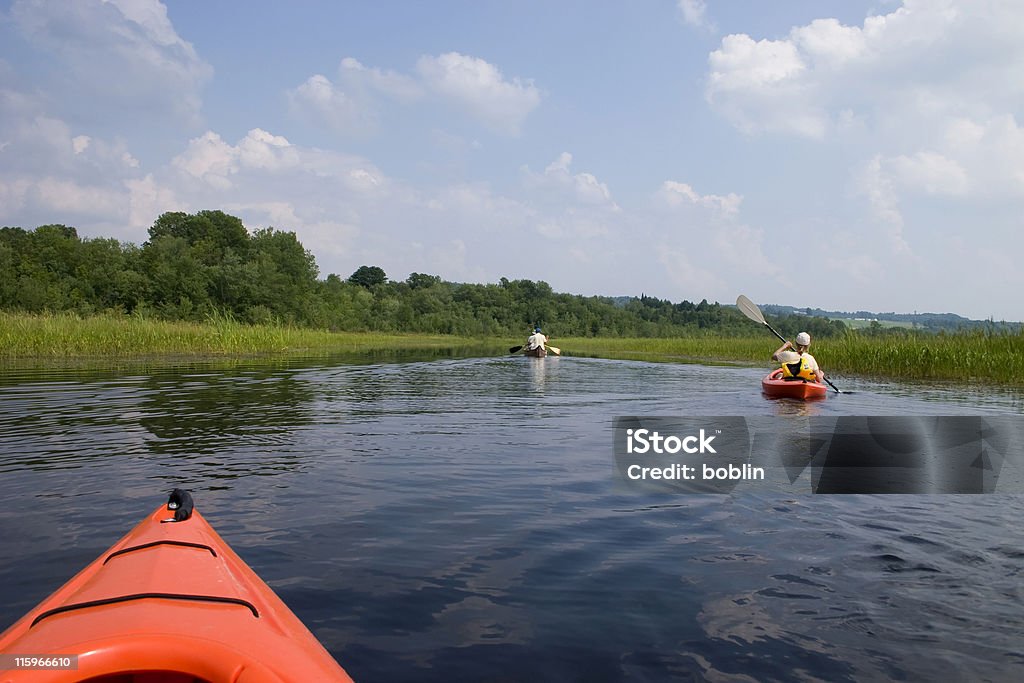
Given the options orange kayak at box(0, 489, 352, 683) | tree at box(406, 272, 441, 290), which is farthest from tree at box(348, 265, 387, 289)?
orange kayak at box(0, 489, 352, 683)

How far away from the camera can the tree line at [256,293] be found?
48844mm

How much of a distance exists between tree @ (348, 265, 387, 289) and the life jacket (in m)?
106

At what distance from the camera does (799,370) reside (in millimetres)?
13766

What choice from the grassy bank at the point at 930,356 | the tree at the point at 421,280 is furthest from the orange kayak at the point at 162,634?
the tree at the point at 421,280

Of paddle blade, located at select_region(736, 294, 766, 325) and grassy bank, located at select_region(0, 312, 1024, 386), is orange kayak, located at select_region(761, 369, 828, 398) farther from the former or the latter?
grassy bank, located at select_region(0, 312, 1024, 386)

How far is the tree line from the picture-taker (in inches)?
1923

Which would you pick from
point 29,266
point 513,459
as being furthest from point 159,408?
point 29,266

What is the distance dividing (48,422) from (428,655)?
367 inches

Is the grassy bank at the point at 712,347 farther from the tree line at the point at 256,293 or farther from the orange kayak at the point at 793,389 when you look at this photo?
the orange kayak at the point at 793,389

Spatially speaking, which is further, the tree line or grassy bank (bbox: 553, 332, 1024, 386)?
the tree line

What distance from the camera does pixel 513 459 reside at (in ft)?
26.0

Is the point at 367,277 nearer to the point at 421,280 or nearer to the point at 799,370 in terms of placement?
the point at 421,280

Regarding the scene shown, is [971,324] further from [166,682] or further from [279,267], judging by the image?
[279,267]

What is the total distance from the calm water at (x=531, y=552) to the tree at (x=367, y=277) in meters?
109
